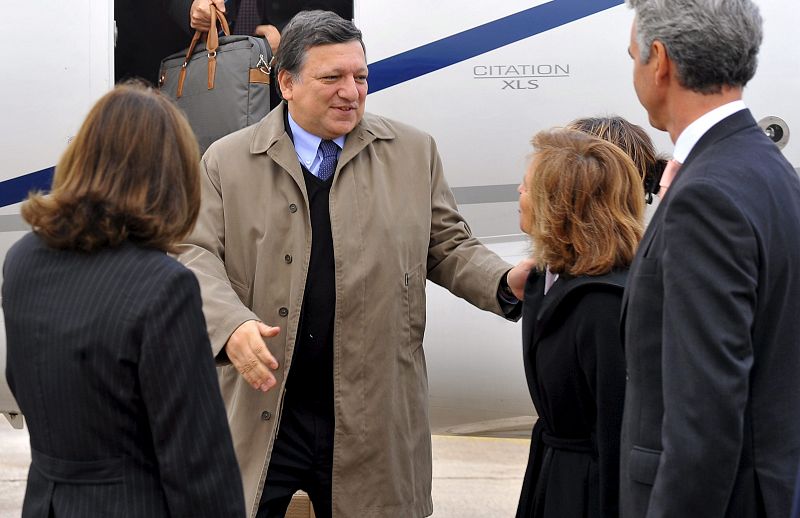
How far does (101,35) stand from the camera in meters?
3.93

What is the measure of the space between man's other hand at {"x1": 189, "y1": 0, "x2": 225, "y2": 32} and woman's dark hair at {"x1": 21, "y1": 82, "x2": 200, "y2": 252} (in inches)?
90.6

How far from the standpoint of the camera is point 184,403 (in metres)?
1.67

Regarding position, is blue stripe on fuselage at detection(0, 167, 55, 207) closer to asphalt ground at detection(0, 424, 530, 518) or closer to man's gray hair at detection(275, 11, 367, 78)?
man's gray hair at detection(275, 11, 367, 78)

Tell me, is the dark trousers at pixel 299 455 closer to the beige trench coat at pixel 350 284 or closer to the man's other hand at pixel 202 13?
the beige trench coat at pixel 350 284

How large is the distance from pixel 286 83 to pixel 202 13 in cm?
115

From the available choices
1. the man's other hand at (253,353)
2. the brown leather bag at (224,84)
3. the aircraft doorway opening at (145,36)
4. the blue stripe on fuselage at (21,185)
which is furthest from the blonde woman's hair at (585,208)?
the aircraft doorway opening at (145,36)

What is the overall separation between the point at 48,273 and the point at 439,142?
2.37 m

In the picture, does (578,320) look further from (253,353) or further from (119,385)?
(119,385)

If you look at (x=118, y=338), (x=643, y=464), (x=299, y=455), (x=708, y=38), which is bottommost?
(x=299, y=455)

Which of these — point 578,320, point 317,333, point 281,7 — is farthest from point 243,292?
point 281,7

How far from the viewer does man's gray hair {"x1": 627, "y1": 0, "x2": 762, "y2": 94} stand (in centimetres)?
173

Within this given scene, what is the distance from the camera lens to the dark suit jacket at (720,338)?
1608mm

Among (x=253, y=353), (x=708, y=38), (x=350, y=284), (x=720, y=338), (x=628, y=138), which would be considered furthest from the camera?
(x=350, y=284)

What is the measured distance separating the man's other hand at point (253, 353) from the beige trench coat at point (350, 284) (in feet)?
0.77
